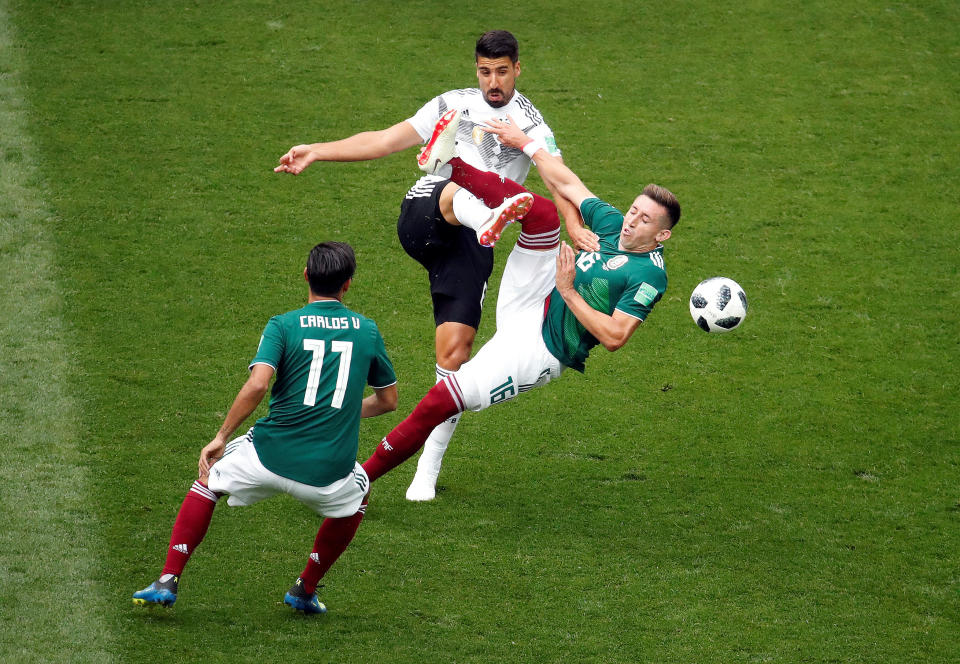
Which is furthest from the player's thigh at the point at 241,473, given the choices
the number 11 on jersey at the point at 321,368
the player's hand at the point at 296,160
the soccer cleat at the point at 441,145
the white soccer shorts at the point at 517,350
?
the soccer cleat at the point at 441,145

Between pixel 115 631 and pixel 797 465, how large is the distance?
13.6 feet

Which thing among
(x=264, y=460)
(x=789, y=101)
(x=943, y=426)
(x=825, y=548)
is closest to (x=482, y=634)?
(x=264, y=460)

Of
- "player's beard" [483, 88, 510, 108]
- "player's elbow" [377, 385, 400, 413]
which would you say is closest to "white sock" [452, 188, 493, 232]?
"player's beard" [483, 88, 510, 108]

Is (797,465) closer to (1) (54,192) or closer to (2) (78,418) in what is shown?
(2) (78,418)

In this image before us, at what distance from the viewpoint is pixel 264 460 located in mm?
5039

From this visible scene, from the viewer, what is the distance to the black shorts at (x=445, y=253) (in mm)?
6773

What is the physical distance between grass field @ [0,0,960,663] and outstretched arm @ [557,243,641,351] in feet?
4.22

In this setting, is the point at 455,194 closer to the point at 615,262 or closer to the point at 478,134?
the point at 478,134

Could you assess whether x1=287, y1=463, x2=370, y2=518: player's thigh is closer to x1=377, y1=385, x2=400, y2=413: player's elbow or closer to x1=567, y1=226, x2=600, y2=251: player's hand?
x1=377, y1=385, x2=400, y2=413: player's elbow

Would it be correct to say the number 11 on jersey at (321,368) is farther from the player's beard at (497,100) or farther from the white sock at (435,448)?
the player's beard at (497,100)

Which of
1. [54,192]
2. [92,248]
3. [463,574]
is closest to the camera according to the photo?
[463,574]

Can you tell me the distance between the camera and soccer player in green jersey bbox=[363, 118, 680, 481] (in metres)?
5.86

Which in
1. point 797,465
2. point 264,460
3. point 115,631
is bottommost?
point 797,465

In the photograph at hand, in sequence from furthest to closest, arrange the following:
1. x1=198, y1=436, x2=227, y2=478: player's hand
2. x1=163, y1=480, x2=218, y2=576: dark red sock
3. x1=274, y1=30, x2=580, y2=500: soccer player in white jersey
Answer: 1. x1=274, y1=30, x2=580, y2=500: soccer player in white jersey
2. x1=163, y1=480, x2=218, y2=576: dark red sock
3. x1=198, y1=436, x2=227, y2=478: player's hand
